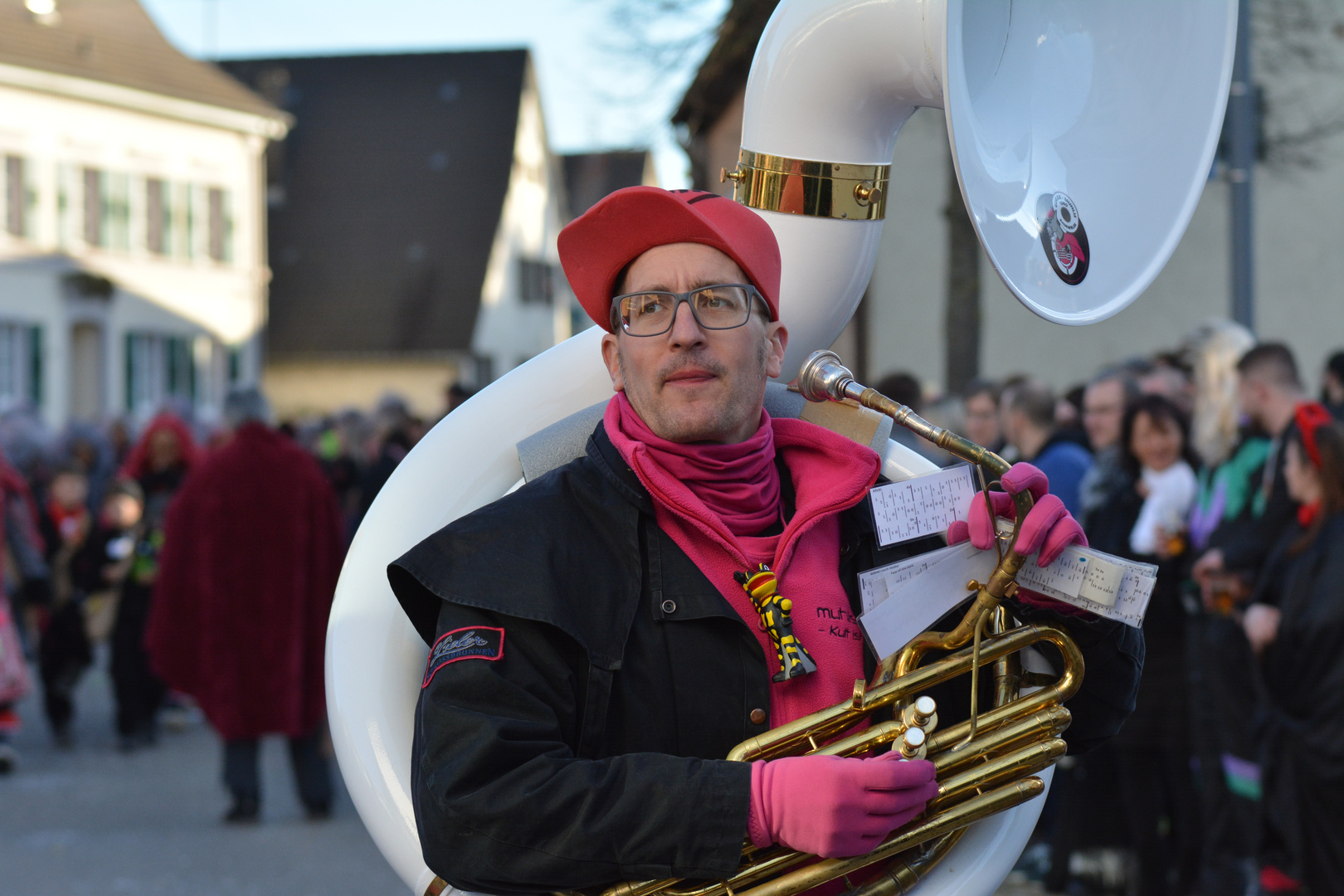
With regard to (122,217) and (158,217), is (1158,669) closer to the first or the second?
(122,217)

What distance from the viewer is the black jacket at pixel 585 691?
5.75ft

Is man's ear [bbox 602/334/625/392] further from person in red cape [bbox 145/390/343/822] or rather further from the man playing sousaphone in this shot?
person in red cape [bbox 145/390/343/822]

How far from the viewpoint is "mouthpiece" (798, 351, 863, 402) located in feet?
6.96

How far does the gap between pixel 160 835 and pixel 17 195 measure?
1880 cm

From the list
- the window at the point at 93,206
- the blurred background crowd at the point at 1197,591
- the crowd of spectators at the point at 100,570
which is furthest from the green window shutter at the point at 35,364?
the blurred background crowd at the point at 1197,591

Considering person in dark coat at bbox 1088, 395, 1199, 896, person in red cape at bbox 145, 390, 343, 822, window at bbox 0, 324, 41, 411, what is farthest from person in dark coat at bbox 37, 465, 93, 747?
window at bbox 0, 324, 41, 411

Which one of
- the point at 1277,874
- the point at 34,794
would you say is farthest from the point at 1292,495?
the point at 34,794

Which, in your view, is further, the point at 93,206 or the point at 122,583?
the point at 93,206

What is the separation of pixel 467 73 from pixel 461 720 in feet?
95.8

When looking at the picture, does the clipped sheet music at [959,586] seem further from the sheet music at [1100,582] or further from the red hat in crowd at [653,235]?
the red hat in crowd at [653,235]

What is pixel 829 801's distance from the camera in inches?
68.3

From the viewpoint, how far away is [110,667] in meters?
8.01

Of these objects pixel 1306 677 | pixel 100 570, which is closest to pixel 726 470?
pixel 1306 677

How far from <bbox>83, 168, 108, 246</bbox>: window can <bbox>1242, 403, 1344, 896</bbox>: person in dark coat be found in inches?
894
